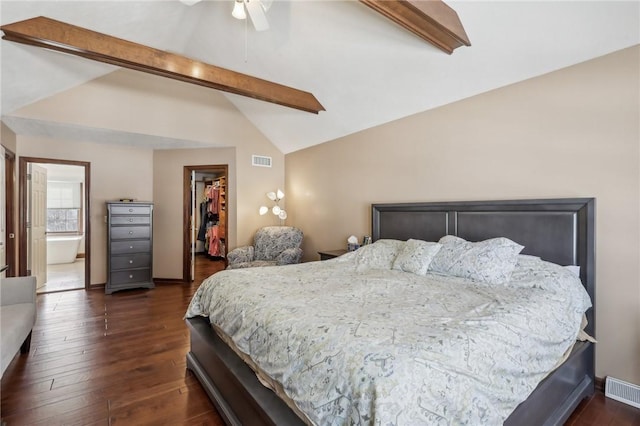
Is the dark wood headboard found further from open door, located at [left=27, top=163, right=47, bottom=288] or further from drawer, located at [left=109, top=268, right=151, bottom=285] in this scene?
open door, located at [left=27, top=163, right=47, bottom=288]

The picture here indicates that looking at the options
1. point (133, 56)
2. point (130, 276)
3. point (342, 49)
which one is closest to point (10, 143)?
point (130, 276)

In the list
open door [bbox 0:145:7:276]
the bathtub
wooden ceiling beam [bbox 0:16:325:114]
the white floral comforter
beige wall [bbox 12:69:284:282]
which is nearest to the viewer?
the white floral comforter

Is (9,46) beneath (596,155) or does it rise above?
above

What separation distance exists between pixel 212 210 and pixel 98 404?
6126 mm

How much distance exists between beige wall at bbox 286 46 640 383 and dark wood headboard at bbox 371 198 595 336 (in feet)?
0.32

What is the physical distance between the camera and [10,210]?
166 inches

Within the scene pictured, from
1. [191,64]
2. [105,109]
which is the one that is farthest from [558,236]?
[105,109]

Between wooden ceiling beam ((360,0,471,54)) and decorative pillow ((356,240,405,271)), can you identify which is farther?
decorative pillow ((356,240,405,271))

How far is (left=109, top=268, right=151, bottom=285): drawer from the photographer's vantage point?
4871mm

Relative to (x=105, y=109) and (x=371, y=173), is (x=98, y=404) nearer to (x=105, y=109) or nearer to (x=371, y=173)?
(x=371, y=173)

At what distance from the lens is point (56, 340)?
119 inches

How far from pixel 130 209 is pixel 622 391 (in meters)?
6.11

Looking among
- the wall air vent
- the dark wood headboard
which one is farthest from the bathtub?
the dark wood headboard

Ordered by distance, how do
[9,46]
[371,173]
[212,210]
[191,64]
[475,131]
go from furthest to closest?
1. [212,210]
2. [371,173]
3. [191,64]
4. [475,131]
5. [9,46]
